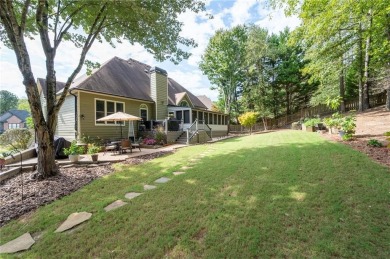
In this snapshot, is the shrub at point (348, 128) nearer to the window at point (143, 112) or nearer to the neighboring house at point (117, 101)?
the neighboring house at point (117, 101)

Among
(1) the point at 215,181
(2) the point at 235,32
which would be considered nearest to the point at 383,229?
(1) the point at 215,181

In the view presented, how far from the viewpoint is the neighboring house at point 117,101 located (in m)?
11.5

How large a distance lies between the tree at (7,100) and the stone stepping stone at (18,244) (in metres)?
81.1

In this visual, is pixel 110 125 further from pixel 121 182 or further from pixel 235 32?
pixel 235 32

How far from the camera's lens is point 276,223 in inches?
104

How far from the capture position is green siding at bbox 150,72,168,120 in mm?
15914

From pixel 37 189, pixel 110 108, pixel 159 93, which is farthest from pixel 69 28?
pixel 159 93

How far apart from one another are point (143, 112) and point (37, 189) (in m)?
10.9

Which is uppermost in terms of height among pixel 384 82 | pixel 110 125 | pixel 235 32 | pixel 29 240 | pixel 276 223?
pixel 235 32

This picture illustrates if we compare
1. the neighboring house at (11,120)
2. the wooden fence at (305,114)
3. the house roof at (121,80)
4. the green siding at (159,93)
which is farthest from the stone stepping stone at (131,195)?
the neighboring house at (11,120)

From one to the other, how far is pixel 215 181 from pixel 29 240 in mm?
3254

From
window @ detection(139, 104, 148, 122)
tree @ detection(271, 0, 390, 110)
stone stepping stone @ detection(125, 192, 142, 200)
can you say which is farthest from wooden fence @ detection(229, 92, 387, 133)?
stone stepping stone @ detection(125, 192, 142, 200)

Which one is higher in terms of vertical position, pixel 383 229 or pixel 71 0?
pixel 71 0

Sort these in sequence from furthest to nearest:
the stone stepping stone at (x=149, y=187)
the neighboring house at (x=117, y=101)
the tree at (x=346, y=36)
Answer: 1. the neighboring house at (x=117, y=101)
2. the tree at (x=346, y=36)
3. the stone stepping stone at (x=149, y=187)
